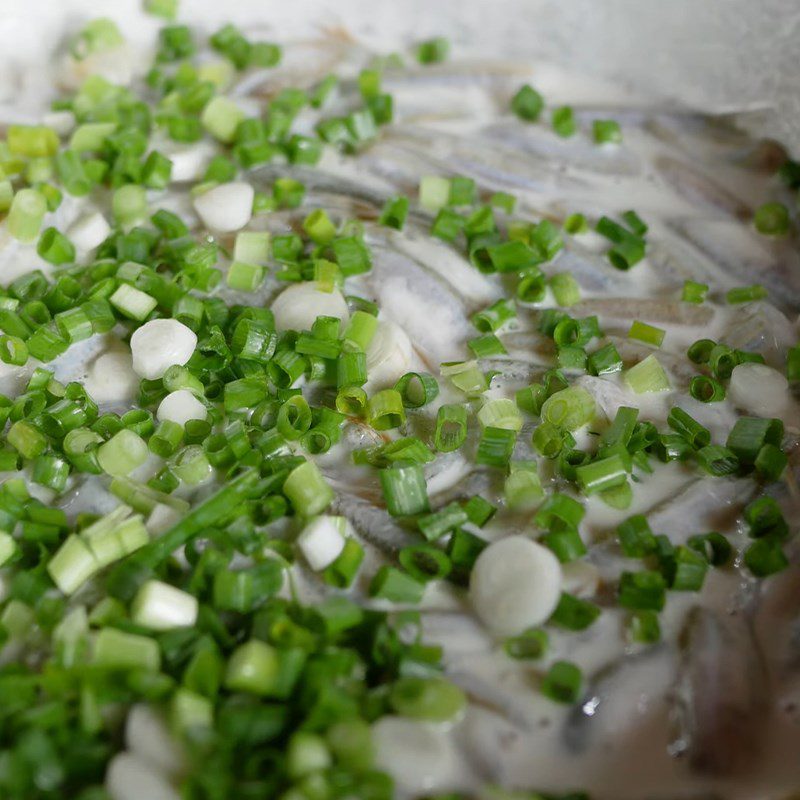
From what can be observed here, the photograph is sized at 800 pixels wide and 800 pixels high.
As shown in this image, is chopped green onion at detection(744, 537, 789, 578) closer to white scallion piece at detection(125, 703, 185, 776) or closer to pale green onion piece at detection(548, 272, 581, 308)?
pale green onion piece at detection(548, 272, 581, 308)

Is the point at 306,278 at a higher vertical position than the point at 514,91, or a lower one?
lower

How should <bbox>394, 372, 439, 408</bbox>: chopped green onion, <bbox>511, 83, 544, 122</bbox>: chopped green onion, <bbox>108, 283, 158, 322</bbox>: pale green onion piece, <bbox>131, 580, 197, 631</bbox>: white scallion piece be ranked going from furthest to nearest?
<bbox>511, 83, 544, 122</bbox>: chopped green onion, <bbox>108, 283, 158, 322</bbox>: pale green onion piece, <bbox>394, 372, 439, 408</bbox>: chopped green onion, <bbox>131, 580, 197, 631</bbox>: white scallion piece

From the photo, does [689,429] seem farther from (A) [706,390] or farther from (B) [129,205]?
(B) [129,205]

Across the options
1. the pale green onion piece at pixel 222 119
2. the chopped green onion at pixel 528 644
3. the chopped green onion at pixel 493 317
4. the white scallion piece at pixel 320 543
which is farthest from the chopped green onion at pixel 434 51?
the chopped green onion at pixel 528 644

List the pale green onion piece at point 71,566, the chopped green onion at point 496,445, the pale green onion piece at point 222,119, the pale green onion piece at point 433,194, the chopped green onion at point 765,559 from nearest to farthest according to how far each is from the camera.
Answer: the pale green onion piece at point 71,566, the chopped green onion at point 765,559, the chopped green onion at point 496,445, the pale green onion piece at point 433,194, the pale green onion piece at point 222,119

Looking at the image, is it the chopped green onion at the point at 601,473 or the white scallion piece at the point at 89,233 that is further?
the white scallion piece at the point at 89,233

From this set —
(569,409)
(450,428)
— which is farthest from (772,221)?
(450,428)

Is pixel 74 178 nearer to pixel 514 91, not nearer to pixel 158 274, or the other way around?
pixel 158 274

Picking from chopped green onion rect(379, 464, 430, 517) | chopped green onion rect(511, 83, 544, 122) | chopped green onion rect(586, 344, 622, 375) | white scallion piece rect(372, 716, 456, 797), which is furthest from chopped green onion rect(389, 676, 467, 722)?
chopped green onion rect(511, 83, 544, 122)

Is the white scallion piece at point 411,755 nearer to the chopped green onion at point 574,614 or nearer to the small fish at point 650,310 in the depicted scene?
the chopped green onion at point 574,614

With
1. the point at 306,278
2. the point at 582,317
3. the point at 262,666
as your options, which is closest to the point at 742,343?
the point at 582,317

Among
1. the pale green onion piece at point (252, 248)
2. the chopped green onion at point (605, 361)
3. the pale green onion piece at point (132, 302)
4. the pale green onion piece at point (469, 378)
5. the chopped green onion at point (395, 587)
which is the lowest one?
the chopped green onion at point (395, 587)
